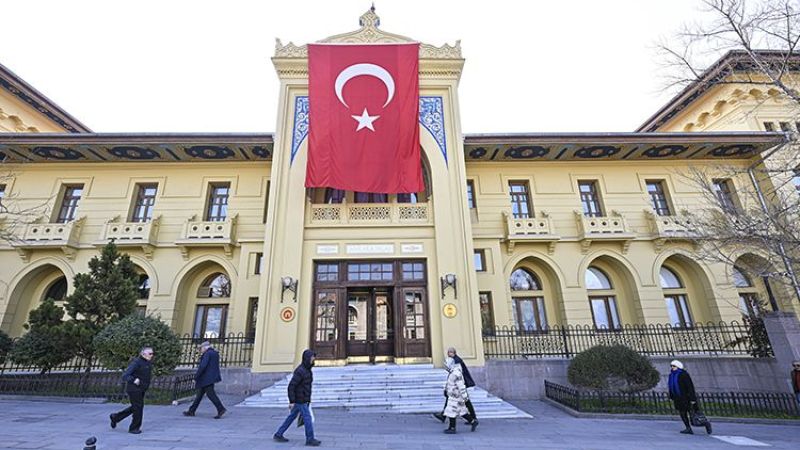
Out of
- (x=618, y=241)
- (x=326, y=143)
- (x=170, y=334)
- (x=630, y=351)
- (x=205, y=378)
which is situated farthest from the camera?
(x=618, y=241)

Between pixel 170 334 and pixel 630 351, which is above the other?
pixel 170 334

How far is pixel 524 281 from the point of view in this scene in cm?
1586

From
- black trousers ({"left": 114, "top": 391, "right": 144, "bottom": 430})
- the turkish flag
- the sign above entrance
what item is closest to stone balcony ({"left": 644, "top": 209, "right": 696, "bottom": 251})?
the turkish flag

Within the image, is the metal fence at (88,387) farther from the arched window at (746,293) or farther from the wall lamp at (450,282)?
the arched window at (746,293)

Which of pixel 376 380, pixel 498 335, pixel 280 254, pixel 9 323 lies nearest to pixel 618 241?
pixel 498 335

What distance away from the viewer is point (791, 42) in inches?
320

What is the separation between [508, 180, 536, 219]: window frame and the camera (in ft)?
53.4

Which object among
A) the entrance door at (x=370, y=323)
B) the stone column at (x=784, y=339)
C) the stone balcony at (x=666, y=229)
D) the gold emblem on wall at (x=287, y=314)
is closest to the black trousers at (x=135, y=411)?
the gold emblem on wall at (x=287, y=314)

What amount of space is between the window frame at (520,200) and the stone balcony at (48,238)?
60.3ft

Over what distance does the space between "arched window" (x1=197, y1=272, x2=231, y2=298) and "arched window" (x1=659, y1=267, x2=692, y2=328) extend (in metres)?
18.7

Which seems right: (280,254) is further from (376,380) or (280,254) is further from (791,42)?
(791,42)

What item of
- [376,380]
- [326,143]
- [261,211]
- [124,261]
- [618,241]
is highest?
[326,143]

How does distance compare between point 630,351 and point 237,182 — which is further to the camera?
point 237,182

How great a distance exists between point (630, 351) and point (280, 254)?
1080 cm
